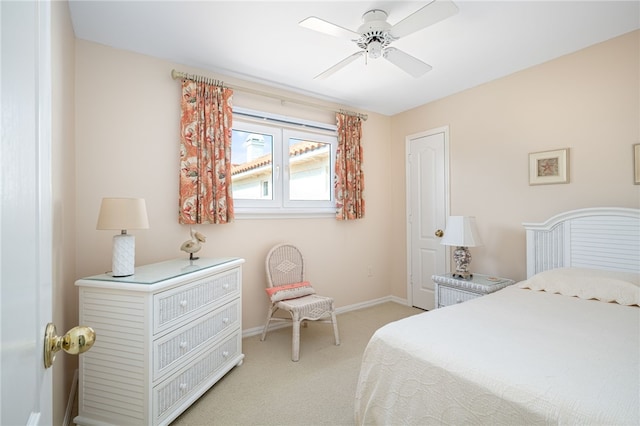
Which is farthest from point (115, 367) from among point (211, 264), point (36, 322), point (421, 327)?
point (421, 327)

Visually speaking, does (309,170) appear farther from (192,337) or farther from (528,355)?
(528,355)

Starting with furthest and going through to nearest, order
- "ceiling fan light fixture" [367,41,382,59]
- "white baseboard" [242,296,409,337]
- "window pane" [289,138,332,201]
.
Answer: "window pane" [289,138,332,201] → "white baseboard" [242,296,409,337] → "ceiling fan light fixture" [367,41,382,59]

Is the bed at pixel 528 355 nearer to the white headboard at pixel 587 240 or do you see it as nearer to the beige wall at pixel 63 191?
the white headboard at pixel 587 240

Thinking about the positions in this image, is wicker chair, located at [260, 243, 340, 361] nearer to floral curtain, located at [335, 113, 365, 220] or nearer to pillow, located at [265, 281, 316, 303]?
pillow, located at [265, 281, 316, 303]

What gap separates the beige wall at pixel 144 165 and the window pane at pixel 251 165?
302 mm

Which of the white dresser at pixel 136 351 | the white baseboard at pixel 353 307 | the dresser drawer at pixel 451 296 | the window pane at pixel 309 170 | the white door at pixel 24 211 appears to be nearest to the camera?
the white door at pixel 24 211

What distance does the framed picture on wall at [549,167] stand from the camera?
8.47ft

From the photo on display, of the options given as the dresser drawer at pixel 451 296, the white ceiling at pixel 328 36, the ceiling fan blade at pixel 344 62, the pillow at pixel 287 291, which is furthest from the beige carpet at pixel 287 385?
the white ceiling at pixel 328 36

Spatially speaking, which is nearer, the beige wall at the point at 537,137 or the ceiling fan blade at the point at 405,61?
the ceiling fan blade at the point at 405,61

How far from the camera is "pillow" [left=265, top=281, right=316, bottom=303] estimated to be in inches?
109

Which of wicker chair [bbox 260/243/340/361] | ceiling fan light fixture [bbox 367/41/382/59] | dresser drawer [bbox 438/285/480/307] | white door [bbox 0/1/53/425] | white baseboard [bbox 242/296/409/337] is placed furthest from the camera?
white baseboard [bbox 242/296/409/337]

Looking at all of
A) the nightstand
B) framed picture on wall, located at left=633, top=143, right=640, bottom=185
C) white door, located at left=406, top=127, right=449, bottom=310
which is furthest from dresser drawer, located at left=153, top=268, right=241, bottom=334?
framed picture on wall, located at left=633, top=143, right=640, bottom=185

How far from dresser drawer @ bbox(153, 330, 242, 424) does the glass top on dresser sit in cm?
60

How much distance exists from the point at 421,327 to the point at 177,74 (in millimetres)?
2749
